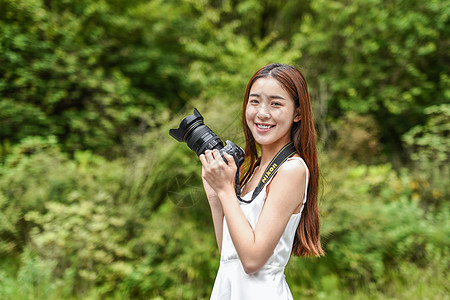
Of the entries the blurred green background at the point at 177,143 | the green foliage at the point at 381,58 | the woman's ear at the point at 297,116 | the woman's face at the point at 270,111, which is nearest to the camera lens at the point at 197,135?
the woman's face at the point at 270,111

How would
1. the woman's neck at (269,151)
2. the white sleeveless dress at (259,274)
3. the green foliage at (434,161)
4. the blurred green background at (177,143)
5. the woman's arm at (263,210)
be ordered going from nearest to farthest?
1. the woman's arm at (263,210)
2. the white sleeveless dress at (259,274)
3. the woman's neck at (269,151)
4. the blurred green background at (177,143)
5. the green foliage at (434,161)

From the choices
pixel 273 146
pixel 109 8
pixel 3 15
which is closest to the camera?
pixel 273 146

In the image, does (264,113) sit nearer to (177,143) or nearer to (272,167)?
(272,167)

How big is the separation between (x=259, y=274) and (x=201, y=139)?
526 millimetres

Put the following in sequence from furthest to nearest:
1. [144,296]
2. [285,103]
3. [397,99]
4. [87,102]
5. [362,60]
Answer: [362,60] < [397,99] < [87,102] < [144,296] < [285,103]

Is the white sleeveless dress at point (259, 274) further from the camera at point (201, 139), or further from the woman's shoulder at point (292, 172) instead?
the camera at point (201, 139)

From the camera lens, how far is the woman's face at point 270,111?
4.85ft

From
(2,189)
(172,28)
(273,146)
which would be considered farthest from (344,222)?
(172,28)

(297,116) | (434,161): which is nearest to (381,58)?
(434,161)

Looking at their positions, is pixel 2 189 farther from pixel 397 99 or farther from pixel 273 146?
pixel 397 99

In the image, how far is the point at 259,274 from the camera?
1457 millimetres

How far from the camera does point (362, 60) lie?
8.91m

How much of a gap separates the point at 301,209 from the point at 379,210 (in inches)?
142

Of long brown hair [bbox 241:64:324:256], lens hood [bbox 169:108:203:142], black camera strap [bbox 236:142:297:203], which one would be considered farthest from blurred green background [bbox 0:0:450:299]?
lens hood [bbox 169:108:203:142]
